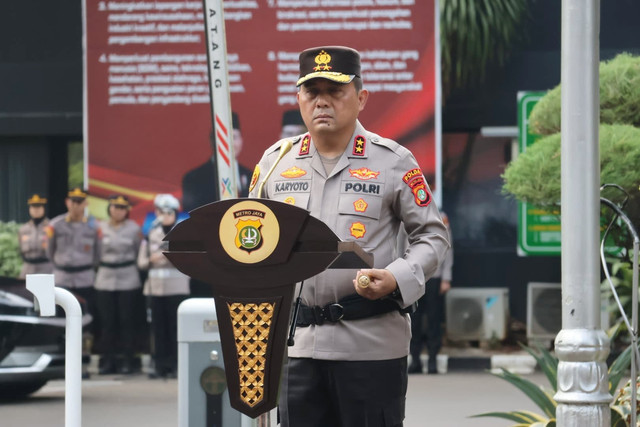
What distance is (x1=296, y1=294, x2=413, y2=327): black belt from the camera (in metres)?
4.16

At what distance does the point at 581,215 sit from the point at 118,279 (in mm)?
9525

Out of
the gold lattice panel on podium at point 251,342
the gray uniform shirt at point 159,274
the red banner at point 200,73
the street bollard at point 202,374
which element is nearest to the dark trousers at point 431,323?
the red banner at point 200,73

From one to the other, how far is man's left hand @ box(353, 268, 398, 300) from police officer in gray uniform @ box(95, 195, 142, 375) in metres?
10.6

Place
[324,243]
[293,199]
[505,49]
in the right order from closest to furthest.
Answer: [324,243], [293,199], [505,49]

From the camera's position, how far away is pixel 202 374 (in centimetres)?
600

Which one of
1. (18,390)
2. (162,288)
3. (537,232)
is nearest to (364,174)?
(18,390)

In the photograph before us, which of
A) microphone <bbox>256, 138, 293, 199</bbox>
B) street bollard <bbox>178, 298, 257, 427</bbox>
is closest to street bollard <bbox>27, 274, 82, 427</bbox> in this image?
microphone <bbox>256, 138, 293, 199</bbox>

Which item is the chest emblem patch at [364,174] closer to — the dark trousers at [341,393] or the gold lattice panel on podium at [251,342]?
the dark trousers at [341,393]

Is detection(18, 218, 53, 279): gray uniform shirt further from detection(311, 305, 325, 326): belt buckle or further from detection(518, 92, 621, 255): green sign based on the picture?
detection(311, 305, 325, 326): belt buckle

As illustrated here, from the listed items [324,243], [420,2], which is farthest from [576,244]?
[420,2]

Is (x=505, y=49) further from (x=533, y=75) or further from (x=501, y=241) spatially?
(x=501, y=241)

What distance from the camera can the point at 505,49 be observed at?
15.3 metres

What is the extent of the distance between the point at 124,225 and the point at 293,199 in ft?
33.6

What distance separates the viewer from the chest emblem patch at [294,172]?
433cm
